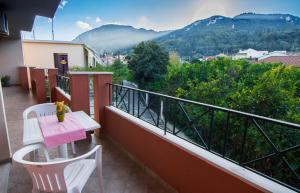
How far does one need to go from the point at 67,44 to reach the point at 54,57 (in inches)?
57.2

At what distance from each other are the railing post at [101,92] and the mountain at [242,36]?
900cm

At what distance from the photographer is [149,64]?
12.4 metres

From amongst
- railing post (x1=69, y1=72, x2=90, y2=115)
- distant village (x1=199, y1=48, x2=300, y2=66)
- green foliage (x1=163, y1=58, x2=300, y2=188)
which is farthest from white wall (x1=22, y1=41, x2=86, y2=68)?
railing post (x1=69, y1=72, x2=90, y2=115)

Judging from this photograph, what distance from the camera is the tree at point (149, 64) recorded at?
1243 cm

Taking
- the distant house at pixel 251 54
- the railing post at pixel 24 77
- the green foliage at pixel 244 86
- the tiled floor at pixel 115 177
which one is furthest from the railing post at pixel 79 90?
the distant house at pixel 251 54

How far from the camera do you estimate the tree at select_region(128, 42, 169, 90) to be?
1243 cm

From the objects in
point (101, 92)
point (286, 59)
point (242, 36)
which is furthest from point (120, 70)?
point (101, 92)

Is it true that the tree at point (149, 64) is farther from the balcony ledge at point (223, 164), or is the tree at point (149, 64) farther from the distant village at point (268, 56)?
the balcony ledge at point (223, 164)

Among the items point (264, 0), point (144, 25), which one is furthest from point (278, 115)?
point (144, 25)

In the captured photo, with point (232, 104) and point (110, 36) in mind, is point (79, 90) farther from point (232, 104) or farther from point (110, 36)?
point (110, 36)

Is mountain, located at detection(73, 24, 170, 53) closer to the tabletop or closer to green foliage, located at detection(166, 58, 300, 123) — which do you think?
green foliage, located at detection(166, 58, 300, 123)

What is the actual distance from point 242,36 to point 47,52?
1376 centimetres

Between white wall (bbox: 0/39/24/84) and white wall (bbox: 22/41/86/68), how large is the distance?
12.5 ft

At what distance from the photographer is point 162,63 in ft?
41.8
